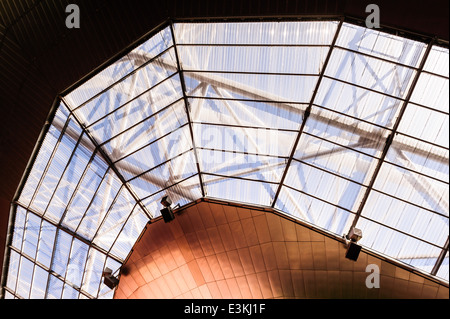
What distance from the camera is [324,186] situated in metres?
27.3

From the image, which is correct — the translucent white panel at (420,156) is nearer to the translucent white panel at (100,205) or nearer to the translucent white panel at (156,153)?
the translucent white panel at (156,153)

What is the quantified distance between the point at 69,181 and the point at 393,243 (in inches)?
826

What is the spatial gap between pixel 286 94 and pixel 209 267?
12190 mm

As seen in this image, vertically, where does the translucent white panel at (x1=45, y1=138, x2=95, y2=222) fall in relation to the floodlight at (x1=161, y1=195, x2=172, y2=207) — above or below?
above

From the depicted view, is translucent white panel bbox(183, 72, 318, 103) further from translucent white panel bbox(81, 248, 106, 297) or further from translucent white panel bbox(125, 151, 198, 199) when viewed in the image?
translucent white panel bbox(81, 248, 106, 297)

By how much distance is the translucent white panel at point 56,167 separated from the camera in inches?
1115

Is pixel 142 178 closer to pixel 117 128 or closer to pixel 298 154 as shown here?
pixel 117 128

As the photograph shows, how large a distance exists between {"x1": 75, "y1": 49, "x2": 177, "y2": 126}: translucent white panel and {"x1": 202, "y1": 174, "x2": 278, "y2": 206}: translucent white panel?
6.55 metres

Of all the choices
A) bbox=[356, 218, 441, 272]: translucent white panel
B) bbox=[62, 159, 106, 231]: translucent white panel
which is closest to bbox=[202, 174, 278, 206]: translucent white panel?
bbox=[356, 218, 441, 272]: translucent white panel

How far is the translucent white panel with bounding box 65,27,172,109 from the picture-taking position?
77.9 ft

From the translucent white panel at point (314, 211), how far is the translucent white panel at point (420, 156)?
468cm

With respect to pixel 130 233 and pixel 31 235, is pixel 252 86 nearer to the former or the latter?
pixel 130 233

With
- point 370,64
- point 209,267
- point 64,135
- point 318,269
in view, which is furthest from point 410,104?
point 64,135
